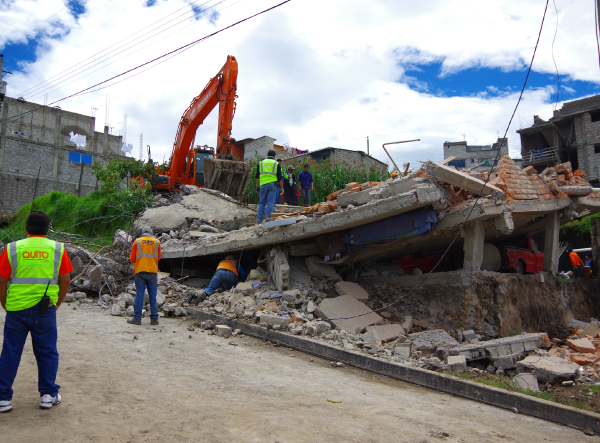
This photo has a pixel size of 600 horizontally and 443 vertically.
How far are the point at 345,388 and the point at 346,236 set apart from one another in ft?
12.2

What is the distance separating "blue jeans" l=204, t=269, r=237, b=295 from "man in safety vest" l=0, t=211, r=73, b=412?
16.8ft

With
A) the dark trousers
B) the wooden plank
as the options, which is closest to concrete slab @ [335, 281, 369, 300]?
the wooden plank

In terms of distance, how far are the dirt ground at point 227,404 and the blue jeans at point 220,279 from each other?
2.65 metres

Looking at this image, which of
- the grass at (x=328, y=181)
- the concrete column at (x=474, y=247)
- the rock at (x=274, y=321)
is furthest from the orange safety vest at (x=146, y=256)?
the grass at (x=328, y=181)

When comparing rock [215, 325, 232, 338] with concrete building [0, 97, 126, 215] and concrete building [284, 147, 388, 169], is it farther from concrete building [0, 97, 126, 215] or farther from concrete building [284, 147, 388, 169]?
concrete building [0, 97, 126, 215]

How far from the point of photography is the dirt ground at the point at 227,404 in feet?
9.71

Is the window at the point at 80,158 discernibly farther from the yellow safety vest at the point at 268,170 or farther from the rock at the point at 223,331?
the rock at the point at 223,331

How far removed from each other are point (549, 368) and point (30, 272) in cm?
563

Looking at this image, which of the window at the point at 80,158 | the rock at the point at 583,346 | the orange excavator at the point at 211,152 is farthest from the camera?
the window at the point at 80,158

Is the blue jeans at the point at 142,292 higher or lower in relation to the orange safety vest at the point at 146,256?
lower

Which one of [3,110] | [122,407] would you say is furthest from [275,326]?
[3,110]

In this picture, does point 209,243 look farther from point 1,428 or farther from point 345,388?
point 1,428

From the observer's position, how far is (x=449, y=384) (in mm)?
4762

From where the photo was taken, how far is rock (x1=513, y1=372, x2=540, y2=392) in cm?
497
